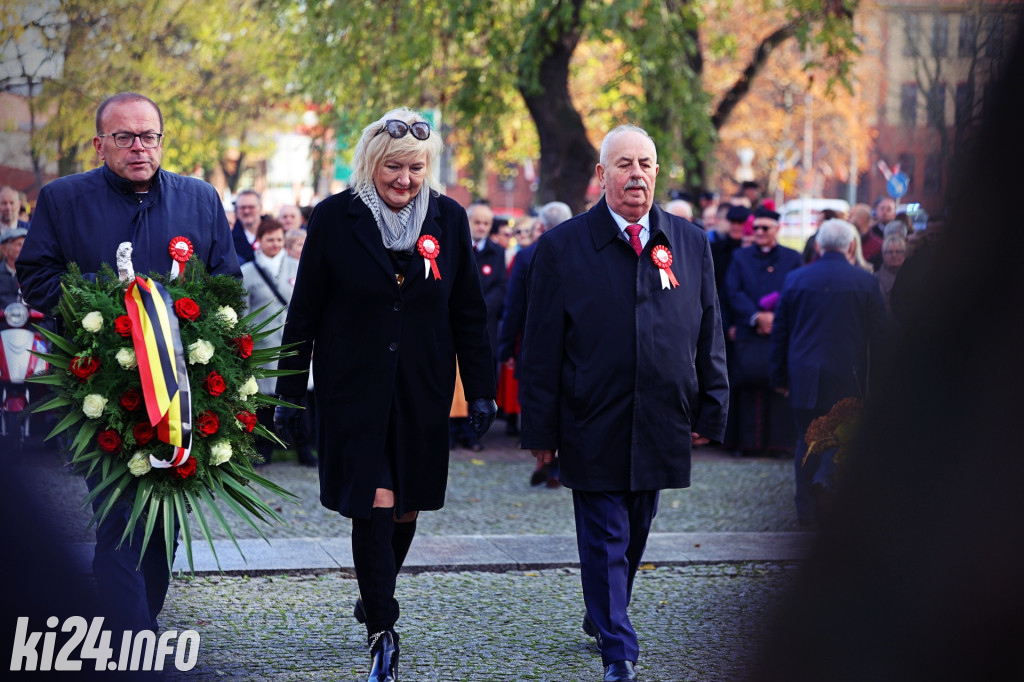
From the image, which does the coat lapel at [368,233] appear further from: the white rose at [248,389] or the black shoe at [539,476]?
the black shoe at [539,476]

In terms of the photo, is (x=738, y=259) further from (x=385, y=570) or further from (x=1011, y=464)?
(x=1011, y=464)

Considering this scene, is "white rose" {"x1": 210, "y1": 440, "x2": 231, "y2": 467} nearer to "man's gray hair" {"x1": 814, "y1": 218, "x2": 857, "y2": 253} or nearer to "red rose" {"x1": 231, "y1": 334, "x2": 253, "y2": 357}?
"red rose" {"x1": 231, "y1": 334, "x2": 253, "y2": 357}

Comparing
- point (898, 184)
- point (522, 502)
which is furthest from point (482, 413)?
point (522, 502)

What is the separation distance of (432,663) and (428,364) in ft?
3.88

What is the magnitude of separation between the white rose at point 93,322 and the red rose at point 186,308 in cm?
24

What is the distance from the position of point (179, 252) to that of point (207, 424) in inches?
31.1

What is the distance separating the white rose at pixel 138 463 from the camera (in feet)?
12.6

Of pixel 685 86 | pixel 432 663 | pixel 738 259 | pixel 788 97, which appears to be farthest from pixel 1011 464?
pixel 788 97

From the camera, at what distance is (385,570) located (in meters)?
4.40

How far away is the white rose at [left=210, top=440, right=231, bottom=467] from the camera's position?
156 inches

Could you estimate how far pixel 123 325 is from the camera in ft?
12.6

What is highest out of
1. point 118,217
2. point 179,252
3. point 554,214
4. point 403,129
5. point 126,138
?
point 554,214

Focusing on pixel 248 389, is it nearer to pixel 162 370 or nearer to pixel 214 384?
pixel 214 384

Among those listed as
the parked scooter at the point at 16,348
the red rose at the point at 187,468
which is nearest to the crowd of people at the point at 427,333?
the red rose at the point at 187,468
